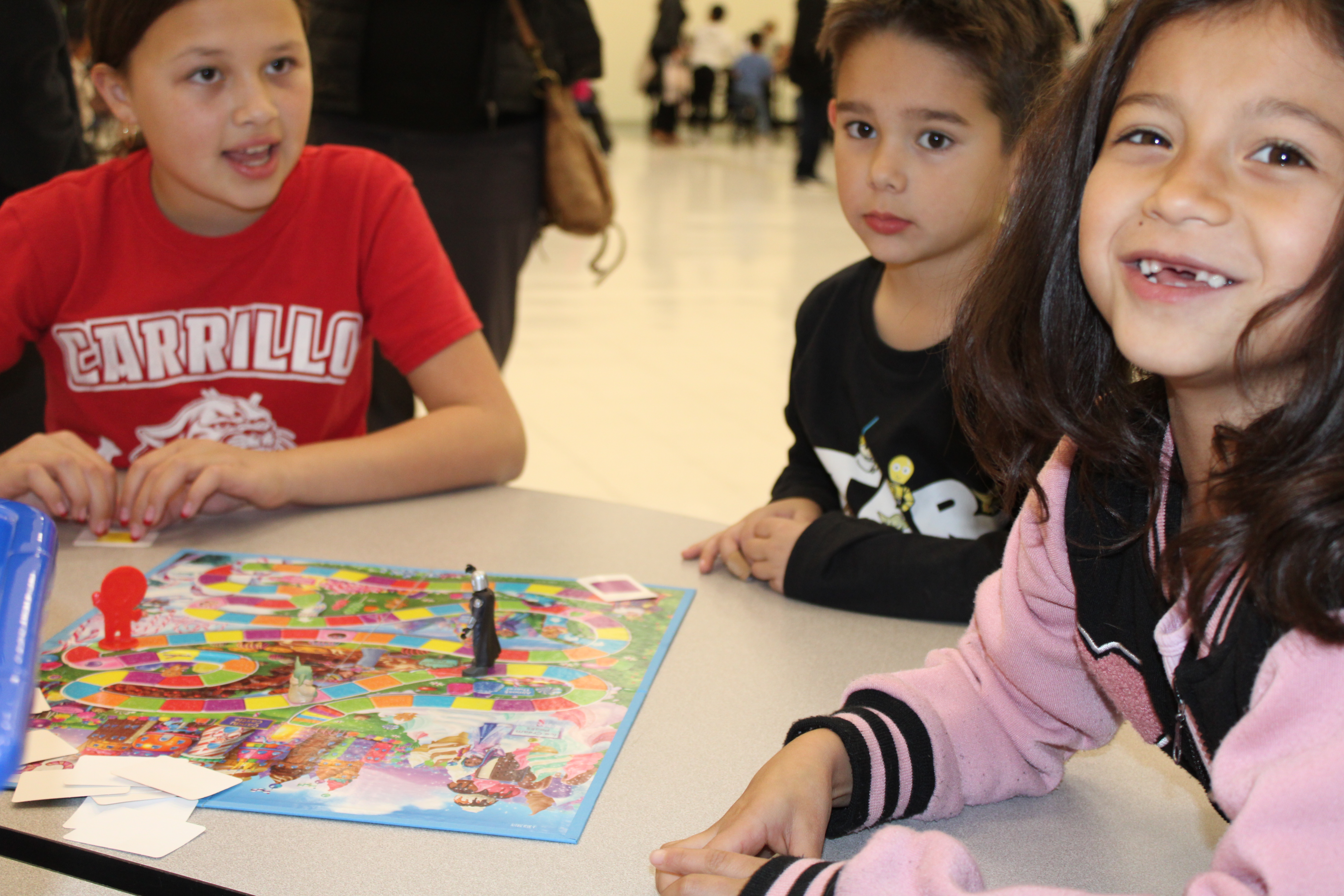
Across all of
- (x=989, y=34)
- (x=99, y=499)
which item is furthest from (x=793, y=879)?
(x=989, y=34)

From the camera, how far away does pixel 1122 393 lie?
0.80 m

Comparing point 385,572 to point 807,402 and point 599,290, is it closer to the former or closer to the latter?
point 807,402

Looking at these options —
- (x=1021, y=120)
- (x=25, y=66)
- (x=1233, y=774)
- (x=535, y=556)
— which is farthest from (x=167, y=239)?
(x=1233, y=774)

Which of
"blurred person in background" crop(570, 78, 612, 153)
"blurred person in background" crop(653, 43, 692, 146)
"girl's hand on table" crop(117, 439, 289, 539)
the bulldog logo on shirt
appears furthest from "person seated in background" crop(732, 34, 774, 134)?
"girl's hand on table" crop(117, 439, 289, 539)

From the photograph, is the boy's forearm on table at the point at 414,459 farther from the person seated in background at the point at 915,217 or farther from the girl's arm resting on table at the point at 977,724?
the girl's arm resting on table at the point at 977,724

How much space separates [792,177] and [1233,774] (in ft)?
29.4

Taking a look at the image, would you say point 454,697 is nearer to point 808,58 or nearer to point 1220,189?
point 1220,189

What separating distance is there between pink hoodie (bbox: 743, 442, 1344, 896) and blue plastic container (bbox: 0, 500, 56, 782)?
358mm

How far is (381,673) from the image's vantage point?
2.82 ft

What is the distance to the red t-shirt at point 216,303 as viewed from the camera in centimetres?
133

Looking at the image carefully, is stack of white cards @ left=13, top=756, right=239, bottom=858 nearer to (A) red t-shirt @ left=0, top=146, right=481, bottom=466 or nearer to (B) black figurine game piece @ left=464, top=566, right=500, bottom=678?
(B) black figurine game piece @ left=464, top=566, right=500, bottom=678

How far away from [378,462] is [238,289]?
32 cm

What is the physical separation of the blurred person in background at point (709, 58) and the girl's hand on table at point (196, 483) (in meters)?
11.7

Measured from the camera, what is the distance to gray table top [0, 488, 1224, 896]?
639mm
